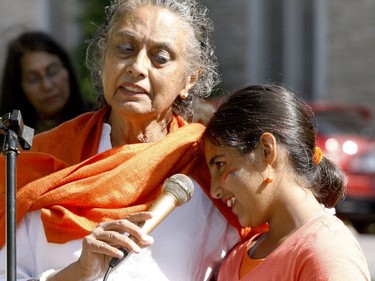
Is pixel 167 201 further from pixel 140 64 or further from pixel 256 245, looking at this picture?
pixel 140 64

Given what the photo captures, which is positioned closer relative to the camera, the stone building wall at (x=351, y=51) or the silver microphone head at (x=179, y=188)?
the silver microphone head at (x=179, y=188)

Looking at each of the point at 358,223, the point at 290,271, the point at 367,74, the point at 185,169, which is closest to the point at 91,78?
the point at 185,169

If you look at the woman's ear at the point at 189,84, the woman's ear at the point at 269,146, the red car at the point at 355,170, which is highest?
the woman's ear at the point at 189,84

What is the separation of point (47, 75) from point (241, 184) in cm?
252

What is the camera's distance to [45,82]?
5.15m

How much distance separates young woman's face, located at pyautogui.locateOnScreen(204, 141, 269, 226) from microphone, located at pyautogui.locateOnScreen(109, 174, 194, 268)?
0.44 ft

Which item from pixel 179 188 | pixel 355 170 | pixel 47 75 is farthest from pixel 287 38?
pixel 179 188

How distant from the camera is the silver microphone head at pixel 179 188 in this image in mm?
2764

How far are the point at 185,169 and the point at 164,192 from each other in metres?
0.39

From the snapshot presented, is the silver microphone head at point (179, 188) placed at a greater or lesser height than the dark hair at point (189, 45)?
lesser

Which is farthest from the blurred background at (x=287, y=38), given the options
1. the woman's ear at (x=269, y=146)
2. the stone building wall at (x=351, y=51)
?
the woman's ear at (x=269, y=146)

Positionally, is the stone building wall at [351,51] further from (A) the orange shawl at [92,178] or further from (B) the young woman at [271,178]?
(B) the young woman at [271,178]

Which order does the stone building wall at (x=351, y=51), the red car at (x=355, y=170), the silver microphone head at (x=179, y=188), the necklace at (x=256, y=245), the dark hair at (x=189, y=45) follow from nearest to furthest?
the silver microphone head at (x=179, y=188) → the necklace at (x=256, y=245) → the dark hair at (x=189, y=45) → the red car at (x=355, y=170) → the stone building wall at (x=351, y=51)

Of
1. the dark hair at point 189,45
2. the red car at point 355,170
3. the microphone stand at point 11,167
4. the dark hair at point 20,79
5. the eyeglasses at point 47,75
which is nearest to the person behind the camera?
the microphone stand at point 11,167
